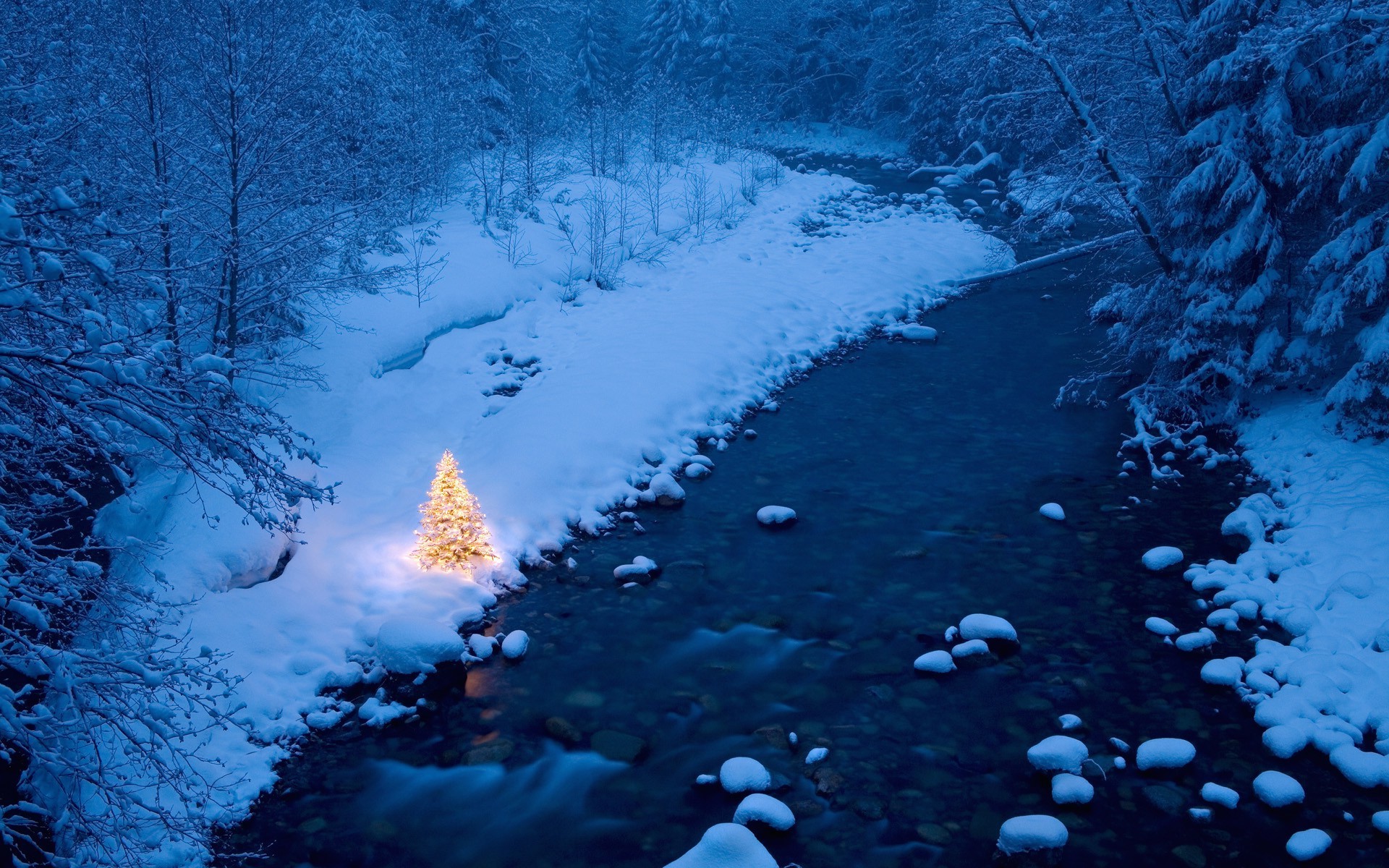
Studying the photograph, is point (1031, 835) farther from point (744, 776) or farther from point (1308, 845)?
point (744, 776)

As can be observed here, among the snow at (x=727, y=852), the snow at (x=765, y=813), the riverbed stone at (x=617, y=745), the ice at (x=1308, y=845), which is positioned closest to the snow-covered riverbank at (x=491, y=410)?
the riverbed stone at (x=617, y=745)

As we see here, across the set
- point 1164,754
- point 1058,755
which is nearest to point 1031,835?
point 1058,755

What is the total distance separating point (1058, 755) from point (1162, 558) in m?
3.38

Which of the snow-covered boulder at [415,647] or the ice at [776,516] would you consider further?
the ice at [776,516]

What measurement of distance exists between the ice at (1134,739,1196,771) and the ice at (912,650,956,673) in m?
1.53

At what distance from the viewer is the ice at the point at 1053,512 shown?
923 centimetres

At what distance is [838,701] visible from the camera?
6.70m

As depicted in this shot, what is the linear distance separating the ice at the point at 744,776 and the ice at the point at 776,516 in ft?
12.5

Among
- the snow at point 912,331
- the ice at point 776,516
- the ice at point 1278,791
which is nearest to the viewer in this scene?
the ice at point 1278,791

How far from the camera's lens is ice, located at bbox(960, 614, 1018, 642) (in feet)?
23.6

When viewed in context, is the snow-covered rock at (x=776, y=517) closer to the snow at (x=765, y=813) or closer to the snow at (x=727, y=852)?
the snow at (x=765, y=813)

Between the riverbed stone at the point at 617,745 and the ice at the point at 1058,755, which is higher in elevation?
the riverbed stone at the point at 617,745

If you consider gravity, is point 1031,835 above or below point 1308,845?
above

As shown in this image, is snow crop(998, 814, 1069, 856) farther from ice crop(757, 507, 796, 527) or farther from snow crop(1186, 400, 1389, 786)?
ice crop(757, 507, 796, 527)
